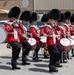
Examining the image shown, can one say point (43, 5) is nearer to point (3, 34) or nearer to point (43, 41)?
point (43, 41)

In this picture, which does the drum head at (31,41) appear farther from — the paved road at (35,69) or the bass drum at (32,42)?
the paved road at (35,69)

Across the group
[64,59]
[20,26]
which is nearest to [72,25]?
[64,59]

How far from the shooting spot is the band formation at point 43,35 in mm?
10852

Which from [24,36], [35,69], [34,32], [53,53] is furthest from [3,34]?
[53,53]

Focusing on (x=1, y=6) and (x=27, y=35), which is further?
(x=1, y=6)

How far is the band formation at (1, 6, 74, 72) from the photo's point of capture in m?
10.9

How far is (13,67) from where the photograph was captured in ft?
37.6

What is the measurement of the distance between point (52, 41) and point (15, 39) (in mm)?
1206

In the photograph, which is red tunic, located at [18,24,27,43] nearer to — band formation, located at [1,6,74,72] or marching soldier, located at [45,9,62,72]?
band formation, located at [1,6,74,72]

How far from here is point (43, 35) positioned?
12.1 meters

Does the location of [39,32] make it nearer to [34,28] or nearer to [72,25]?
[34,28]

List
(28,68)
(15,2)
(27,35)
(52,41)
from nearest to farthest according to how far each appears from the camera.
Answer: (52,41) < (28,68) < (27,35) < (15,2)

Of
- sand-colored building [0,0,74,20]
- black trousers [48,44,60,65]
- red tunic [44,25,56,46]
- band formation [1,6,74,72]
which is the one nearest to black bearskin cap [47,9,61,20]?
band formation [1,6,74,72]

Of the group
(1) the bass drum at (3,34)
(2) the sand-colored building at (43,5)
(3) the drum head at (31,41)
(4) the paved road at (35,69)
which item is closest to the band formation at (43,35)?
(3) the drum head at (31,41)
